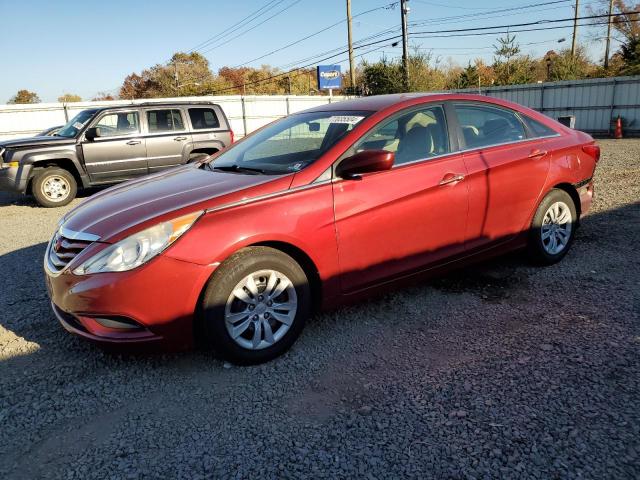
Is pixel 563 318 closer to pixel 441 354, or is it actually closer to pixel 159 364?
pixel 441 354

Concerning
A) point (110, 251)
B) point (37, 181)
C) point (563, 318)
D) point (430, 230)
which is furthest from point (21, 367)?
point (37, 181)

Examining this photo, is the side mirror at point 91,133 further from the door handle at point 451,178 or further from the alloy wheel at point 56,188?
the door handle at point 451,178

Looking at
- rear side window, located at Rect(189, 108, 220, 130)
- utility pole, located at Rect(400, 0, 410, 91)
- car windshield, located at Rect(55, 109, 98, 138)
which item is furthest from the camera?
utility pole, located at Rect(400, 0, 410, 91)

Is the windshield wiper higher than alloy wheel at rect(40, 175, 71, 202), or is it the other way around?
the windshield wiper

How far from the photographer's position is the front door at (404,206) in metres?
3.38

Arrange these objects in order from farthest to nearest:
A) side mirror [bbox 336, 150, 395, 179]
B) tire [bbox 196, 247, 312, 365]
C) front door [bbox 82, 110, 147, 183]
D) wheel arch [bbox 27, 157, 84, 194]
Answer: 1. front door [bbox 82, 110, 147, 183]
2. wheel arch [bbox 27, 157, 84, 194]
3. side mirror [bbox 336, 150, 395, 179]
4. tire [bbox 196, 247, 312, 365]

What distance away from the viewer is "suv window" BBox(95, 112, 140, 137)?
9734mm

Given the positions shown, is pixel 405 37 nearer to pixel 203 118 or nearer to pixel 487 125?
pixel 203 118

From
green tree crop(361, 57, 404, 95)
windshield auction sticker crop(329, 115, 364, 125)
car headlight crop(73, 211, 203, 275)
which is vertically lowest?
car headlight crop(73, 211, 203, 275)

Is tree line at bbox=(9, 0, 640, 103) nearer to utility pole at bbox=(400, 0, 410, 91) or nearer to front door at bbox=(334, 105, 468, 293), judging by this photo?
utility pole at bbox=(400, 0, 410, 91)

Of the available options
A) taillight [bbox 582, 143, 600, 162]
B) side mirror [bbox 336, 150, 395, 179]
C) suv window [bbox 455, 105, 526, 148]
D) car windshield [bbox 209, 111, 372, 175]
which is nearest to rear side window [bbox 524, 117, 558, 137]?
suv window [bbox 455, 105, 526, 148]

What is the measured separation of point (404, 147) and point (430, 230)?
0.67 metres

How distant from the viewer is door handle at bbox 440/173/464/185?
3.77 meters

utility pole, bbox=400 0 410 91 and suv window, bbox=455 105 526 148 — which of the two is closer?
suv window, bbox=455 105 526 148
